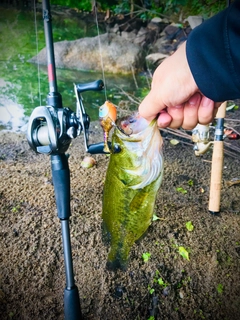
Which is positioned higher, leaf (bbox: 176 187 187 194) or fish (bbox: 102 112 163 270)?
fish (bbox: 102 112 163 270)

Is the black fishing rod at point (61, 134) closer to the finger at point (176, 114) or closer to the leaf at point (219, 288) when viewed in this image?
the finger at point (176, 114)

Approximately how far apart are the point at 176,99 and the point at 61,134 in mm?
523

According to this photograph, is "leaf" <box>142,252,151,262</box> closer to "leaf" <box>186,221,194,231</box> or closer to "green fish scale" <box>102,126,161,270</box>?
"green fish scale" <box>102,126,161,270</box>

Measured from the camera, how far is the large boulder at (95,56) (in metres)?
6.87

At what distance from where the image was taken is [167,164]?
300 centimetres

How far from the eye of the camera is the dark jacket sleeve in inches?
36.0

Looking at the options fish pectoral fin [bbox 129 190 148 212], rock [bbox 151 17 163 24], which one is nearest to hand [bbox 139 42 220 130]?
fish pectoral fin [bbox 129 190 148 212]

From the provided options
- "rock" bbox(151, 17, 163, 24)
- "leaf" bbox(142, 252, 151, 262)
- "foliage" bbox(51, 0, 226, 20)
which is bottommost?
"leaf" bbox(142, 252, 151, 262)

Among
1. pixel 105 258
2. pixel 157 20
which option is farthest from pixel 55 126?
pixel 157 20

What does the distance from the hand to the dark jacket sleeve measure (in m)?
Result: 0.04

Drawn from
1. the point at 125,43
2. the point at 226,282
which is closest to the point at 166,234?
the point at 226,282

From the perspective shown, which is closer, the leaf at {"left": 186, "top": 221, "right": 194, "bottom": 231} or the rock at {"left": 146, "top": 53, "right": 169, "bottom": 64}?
the leaf at {"left": 186, "top": 221, "right": 194, "bottom": 231}

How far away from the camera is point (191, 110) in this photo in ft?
4.06

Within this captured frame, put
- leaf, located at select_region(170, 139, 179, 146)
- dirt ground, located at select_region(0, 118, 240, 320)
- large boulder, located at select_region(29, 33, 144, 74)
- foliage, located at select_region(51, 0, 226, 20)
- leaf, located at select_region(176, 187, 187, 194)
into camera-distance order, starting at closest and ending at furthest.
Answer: dirt ground, located at select_region(0, 118, 240, 320) < leaf, located at select_region(176, 187, 187, 194) < leaf, located at select_region(170, 139, 179, 146) < large boulder, located at select_region(29, 33, 144, 74) < foliage, located at select_region(51, 0, 226, 20)
